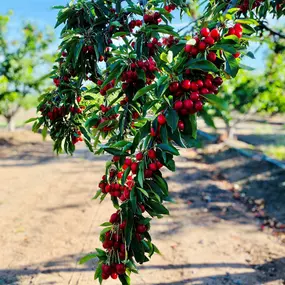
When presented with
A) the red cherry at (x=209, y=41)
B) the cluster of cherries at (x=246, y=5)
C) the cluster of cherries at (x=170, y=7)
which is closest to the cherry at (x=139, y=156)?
the red cherry at (x=209, y=41)

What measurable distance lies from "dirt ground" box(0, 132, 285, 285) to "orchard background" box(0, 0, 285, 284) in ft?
0.07

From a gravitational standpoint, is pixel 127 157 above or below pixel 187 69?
below

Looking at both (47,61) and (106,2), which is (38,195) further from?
(47,61)

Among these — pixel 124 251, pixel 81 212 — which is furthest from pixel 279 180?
pixel 124 251

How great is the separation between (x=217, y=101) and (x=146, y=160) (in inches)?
14.5

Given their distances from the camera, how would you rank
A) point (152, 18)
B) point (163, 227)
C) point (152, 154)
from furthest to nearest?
point (163, 227)
point (152, 18)
point (152, 154)

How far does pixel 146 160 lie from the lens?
1.30 meters

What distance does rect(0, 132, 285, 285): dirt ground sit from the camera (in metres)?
3.40

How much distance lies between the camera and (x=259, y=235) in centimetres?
439

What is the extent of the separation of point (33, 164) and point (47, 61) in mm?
4439

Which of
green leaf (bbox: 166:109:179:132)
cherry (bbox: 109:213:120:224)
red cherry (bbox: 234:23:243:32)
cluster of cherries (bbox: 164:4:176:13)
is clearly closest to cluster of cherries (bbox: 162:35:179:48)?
cluster of cherries (bbox: 164:4:176:13)

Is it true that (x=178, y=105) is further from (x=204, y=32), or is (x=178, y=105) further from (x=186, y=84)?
(x=204, y=32)

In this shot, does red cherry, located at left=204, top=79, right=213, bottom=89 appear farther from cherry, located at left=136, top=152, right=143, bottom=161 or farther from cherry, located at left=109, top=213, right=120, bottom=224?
cherry, located at left=109, top=213, right=120, bottom=224

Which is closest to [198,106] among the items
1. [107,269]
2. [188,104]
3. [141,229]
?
[188,104]
